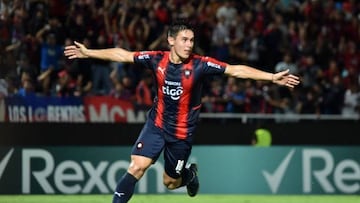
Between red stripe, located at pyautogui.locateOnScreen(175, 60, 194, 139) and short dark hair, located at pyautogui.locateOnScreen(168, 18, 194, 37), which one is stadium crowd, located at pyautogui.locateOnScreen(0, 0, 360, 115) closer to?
red stripe, located at pyautogui.locateOnScreen(175, 60, 194, 139)

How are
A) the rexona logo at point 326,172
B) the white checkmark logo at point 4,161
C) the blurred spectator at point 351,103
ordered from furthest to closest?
the blurred spectator at point 351,103 < the rexona logo at point 326,172 < the white checkmark logo at point 4,161

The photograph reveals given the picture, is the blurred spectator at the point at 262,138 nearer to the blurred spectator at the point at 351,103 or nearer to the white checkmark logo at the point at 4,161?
the blurred spectator at the point at 351,103

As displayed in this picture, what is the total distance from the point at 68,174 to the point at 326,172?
4.61 m

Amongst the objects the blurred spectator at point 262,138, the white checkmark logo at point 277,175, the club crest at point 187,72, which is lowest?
the white checkmark logo at point 277,175

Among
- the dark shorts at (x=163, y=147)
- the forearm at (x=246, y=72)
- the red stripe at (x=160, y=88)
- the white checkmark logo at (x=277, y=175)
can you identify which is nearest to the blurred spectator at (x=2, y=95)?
the white checkmark logo at (x=277, y=175)

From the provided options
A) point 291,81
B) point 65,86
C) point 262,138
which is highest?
point 291,81

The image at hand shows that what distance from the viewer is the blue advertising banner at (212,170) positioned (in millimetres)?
16500

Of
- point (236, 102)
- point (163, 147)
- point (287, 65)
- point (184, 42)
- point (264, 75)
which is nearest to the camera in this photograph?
point (264, 75)

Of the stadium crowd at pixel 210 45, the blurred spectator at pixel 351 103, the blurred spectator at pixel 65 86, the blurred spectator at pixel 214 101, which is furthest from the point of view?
the blurred spectator at pixel 351 103

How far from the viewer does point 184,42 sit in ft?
34.4

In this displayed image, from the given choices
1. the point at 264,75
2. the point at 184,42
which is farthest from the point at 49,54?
the point at 264,75

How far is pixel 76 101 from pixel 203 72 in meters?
7.58

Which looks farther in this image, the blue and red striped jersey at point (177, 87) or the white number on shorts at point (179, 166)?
the white number on shorts at point (179, 166)

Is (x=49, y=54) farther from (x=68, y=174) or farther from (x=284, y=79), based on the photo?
(x=284, y=79)
